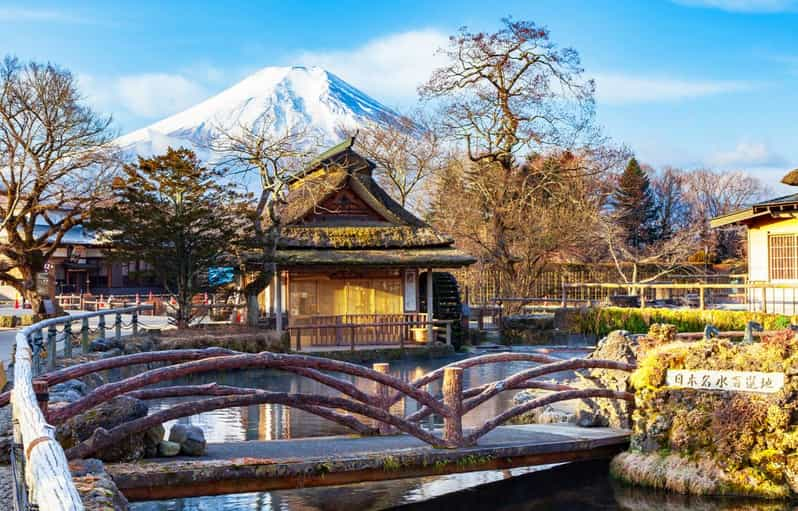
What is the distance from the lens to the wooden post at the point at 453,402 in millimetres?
9180

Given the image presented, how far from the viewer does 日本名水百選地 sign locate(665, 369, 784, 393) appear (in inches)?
386

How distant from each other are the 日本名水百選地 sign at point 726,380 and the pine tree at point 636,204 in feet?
138

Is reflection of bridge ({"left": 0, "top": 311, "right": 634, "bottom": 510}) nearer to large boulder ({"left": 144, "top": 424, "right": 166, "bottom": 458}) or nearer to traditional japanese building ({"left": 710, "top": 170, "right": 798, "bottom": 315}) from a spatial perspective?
large boulder ({"left": 144, "top": 424, "right": 166, "bottom": 458})

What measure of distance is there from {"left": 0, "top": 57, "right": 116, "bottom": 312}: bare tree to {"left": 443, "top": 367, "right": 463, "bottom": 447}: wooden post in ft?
65.3

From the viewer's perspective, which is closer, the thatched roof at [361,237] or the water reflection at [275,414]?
the water reflection at [275,414]

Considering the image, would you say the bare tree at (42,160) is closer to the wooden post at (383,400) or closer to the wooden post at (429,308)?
the wooden post at (429,308)

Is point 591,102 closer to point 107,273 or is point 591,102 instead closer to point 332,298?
point 332,298

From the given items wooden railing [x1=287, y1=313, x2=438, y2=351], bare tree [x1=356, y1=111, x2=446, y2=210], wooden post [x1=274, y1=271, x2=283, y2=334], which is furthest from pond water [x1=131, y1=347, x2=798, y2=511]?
bare tree [x1=356, y1=111, x2=446, y2=210]

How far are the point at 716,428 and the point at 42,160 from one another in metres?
22.8

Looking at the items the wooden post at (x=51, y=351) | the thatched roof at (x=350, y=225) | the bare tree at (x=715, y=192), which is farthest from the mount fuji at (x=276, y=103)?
the wooden post at (x=51, y=351)

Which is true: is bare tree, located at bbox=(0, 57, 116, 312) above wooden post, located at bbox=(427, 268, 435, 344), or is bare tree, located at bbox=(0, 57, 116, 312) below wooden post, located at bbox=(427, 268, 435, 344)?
above

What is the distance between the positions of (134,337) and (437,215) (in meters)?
20.1

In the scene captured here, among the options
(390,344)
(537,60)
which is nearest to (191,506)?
(390,344)

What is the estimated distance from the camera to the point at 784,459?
31.3 ft
